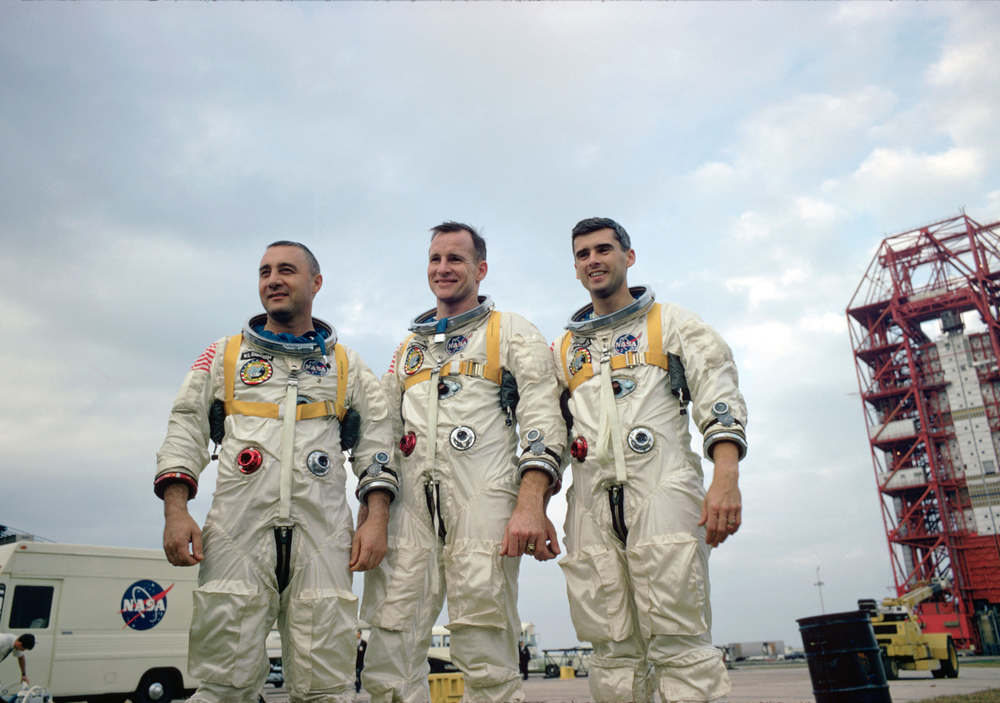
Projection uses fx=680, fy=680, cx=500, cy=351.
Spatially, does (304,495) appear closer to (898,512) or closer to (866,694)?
(866,694)

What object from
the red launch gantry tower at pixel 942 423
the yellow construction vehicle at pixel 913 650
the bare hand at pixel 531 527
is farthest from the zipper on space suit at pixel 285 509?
the red launch gantry tower at pixel 942 423

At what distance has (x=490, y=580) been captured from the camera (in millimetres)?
3707

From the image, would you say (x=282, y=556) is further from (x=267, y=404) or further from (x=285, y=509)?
(x=267, y=404)

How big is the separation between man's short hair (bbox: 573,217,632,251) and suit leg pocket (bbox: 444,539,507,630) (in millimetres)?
2178

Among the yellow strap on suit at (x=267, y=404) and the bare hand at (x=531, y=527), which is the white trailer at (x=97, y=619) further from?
the bare hand at (x=531, y=527)

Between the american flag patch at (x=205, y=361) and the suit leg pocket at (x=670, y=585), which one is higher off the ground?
the american flag patch at (x=205, y=361)

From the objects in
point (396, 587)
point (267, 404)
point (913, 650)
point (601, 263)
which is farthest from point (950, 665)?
point (267, 404)

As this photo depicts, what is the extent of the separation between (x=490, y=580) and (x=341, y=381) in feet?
5.25

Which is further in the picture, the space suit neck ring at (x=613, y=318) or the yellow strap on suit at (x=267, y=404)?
the space suit neck ring at (x=613, y=318)

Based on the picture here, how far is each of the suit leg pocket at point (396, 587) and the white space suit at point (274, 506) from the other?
5.7 inches

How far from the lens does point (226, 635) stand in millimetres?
3506

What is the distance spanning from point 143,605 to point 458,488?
12.2 m

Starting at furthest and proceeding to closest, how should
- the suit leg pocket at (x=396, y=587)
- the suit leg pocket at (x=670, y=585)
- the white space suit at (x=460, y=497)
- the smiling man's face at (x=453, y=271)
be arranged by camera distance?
the smiling man's face at (x=453, y=271) → the suit leg pocket at (x=396, y=587) → the white space suit at (x=460, y=497) → the suit leg pocket at (x=670, y=585)

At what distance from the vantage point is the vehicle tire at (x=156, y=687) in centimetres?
1305
